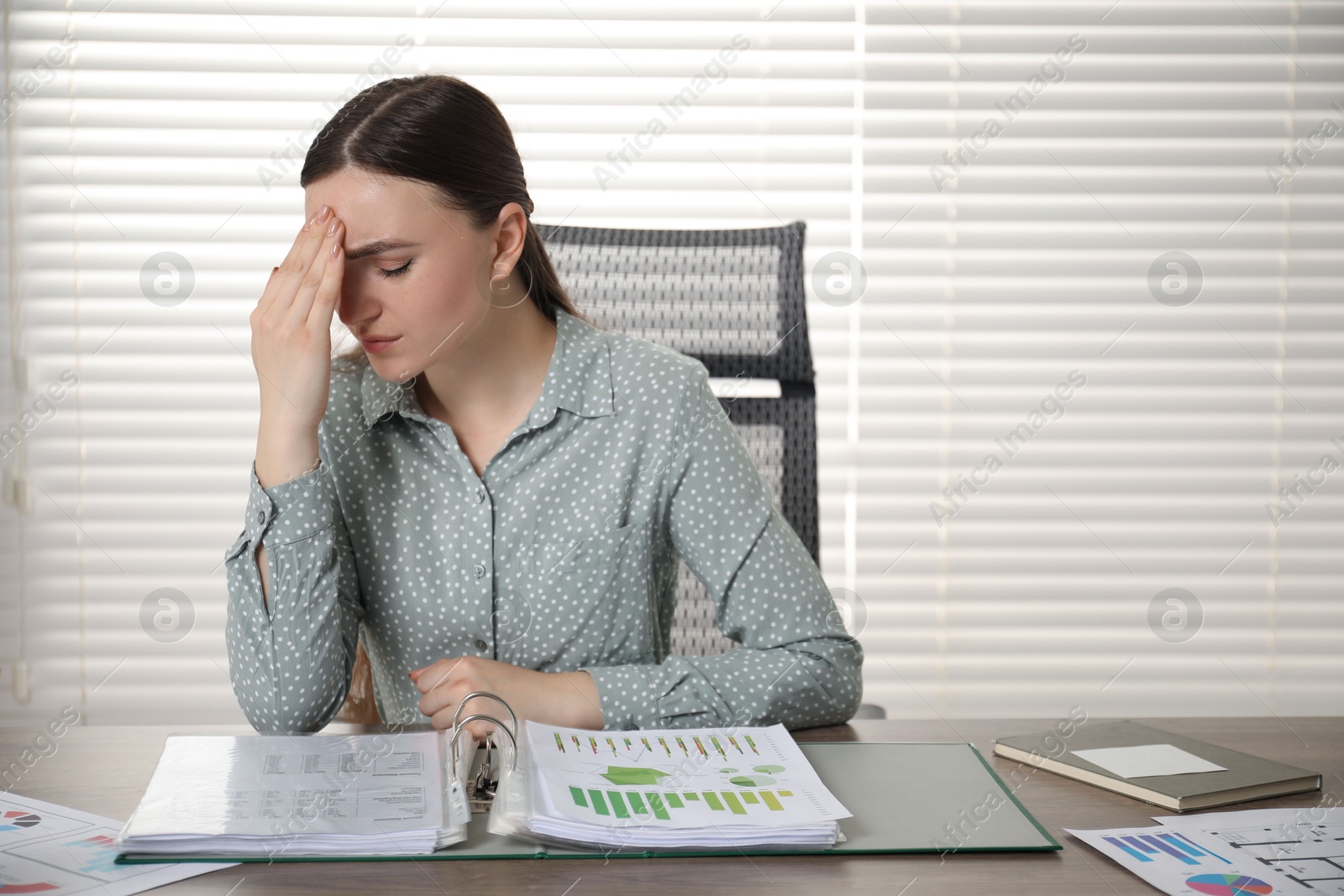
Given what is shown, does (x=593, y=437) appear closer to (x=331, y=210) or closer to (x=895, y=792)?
(x=331, y=210)

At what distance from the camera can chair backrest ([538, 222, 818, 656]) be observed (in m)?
1.37

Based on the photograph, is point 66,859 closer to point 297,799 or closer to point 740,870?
point 297,799

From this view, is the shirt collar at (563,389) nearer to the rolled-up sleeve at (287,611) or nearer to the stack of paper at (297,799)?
the rolled-up sleeve at (287,611)

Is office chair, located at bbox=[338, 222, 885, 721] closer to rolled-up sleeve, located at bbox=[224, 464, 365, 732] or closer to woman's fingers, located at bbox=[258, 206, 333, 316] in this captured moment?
woman's fingers, located at bbox=[258, 206, 333, 316]

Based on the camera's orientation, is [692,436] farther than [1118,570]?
No

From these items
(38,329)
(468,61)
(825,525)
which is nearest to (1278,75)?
(825,525)

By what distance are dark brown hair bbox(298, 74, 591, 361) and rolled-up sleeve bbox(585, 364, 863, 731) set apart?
12.4 inches

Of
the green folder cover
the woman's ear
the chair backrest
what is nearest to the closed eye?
the woman's ear

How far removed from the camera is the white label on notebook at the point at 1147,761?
0.89m

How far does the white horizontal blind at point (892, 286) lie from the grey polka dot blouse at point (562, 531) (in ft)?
3.36

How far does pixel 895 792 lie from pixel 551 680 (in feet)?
1.12

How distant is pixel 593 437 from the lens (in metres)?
1.22

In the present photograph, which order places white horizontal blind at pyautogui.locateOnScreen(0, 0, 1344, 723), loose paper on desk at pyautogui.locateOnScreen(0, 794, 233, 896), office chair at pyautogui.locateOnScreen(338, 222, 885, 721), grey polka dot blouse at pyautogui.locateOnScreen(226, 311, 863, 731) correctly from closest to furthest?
loose paper on desk at pyautogui.locateOnScreen(0, 794, 233, 896) → grey polka dot blouse at pyautogui.locateOnScreen(226, 311, 863, 731) → office chair at pyautogui.locateOnScreen(338, 222, 885, 721) → white horizontal blind at pyautogui.locateOnScreen(0, 0, 1344, 723)

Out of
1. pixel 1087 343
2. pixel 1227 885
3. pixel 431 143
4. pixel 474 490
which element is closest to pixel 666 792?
pixel 1227 885
